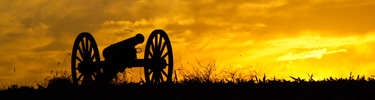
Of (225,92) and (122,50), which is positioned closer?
(225,92)

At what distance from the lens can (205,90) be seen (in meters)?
7.13

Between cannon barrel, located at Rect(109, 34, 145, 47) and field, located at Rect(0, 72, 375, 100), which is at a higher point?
cannon barrel, located at Rect(109, 34, 145, 47)

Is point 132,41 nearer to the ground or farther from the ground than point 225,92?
farther from the ground

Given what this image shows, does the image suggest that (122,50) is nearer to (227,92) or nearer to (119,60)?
(119,60)

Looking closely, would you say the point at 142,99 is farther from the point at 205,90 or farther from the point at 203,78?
the point at 203,78

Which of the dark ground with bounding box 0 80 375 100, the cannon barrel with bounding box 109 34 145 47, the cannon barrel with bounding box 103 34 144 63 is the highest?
the cannon barrel with bounding box 109 34 145 47

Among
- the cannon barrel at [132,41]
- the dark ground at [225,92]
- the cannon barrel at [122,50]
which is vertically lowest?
the dark ground at [225,92]

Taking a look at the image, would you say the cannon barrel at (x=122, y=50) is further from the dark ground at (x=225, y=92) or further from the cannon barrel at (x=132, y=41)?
the dark ground at (x=225, y=92)

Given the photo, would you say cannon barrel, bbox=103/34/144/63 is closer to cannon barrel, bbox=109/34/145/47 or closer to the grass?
cannon barrel, bbox=109/34/145/47

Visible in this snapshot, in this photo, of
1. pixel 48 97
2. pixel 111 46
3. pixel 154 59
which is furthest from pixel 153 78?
pixel 48 97

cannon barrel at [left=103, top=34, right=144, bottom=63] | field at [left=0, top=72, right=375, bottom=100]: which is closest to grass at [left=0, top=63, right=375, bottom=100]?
field at [left=0, top=72, right=375, bottom=100]

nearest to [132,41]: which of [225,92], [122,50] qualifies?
[122,50]

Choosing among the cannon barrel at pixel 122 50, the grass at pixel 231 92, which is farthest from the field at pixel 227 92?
the cannon barrel at pixel 122 50

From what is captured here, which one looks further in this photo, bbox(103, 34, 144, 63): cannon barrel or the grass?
bbox(103, 34, 144, 63): cannon barrel
